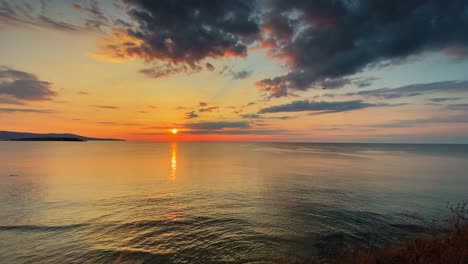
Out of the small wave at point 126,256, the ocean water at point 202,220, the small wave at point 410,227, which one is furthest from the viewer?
the small wave at point 410,227

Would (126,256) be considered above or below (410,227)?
above

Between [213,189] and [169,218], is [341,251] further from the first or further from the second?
[213,189]

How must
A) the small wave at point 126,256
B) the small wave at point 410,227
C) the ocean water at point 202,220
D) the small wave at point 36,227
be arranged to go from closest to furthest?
the small wave at point 126,256 → the ocean water at point 202,220 → the small wave at point 36,227 → the small wave at point 410,227

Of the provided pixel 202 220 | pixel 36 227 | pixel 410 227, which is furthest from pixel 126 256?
pixel 410 227

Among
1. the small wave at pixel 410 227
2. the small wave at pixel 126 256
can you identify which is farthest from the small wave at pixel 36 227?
the small wave at pixel 410 227

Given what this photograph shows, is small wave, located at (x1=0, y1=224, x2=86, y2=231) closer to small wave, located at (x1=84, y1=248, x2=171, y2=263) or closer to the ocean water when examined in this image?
the ocean water

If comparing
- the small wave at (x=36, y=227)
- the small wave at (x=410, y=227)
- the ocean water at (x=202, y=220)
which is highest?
the small wave at (x=36, y=227)

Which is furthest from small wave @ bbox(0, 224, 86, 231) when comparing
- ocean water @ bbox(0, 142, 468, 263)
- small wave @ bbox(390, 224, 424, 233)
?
small wave @ bbox(390, 224, 424, 233)

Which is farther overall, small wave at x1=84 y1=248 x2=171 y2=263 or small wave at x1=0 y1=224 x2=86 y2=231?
small wave at x1=0 y1=224 x2=86 y2=231

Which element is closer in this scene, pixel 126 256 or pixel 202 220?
pixel 126 256

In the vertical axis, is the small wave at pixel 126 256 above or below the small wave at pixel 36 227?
below

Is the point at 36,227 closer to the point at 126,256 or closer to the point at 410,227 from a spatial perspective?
the point at 126,256

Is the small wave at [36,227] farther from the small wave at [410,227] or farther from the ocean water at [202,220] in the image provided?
the small wave at [410,227]

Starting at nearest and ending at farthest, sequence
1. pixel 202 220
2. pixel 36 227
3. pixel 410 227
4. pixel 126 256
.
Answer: pixel 126 256
pixel 36 227
pixel 410 227
pixel 202 220
